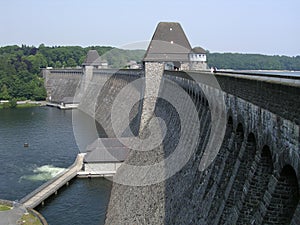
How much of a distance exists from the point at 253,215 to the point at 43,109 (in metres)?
83.7

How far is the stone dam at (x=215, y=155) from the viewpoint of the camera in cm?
784

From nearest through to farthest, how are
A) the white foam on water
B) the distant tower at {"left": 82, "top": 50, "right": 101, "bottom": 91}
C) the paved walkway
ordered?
the paved walkway, the white foam on water, the distant tower at {"left": 82, "top": 50, "right": 101, "bottom": 91}

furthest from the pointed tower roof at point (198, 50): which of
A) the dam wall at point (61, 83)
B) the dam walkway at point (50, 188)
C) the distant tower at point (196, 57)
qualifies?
the dam wall at point (61, 83)

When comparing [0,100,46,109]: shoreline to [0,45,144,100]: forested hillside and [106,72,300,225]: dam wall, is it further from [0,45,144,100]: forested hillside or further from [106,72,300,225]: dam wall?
[106,72,300,225]: dam wall

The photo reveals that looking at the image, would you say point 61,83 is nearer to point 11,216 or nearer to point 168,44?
point 168,44

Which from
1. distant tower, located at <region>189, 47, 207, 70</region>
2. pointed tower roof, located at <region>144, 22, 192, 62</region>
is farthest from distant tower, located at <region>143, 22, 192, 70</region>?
distant tower, located at <region>189, 47, 207, 70</region>

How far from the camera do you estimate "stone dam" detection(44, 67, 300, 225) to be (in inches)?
309

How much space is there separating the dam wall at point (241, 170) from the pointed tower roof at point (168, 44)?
13123 millimetres

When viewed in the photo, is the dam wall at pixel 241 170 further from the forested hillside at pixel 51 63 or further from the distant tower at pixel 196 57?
the forested hillside at pixel 51 63

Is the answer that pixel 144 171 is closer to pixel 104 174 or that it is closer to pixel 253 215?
pixel 104 174

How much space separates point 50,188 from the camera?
1220 inches

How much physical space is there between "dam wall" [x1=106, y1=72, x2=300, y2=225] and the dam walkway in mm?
9461

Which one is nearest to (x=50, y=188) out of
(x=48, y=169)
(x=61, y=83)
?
(x=48, y=169)

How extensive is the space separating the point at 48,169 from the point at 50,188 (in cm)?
683
